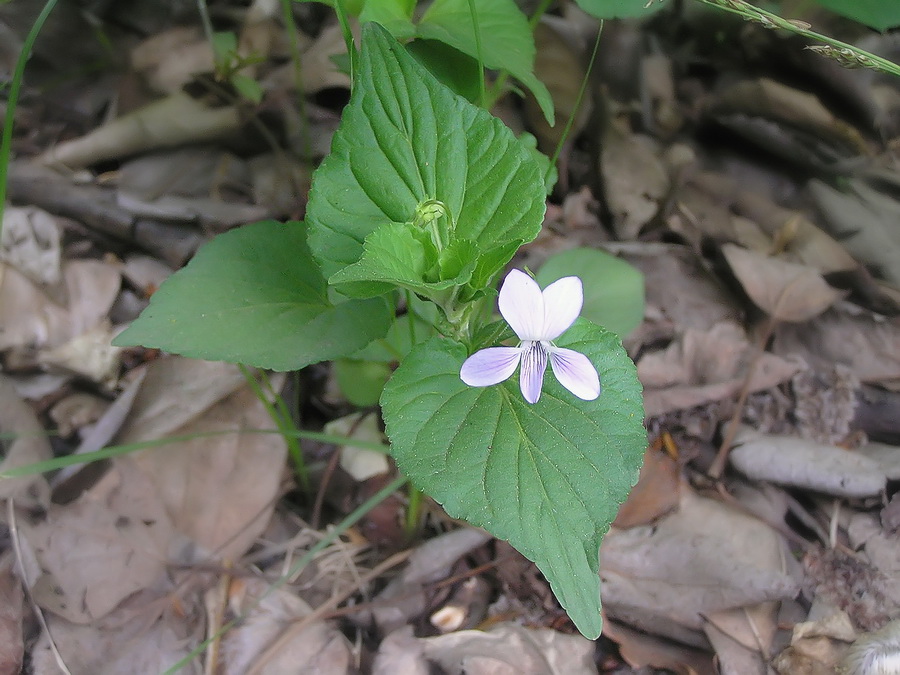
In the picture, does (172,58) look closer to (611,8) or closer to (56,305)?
(56,305)

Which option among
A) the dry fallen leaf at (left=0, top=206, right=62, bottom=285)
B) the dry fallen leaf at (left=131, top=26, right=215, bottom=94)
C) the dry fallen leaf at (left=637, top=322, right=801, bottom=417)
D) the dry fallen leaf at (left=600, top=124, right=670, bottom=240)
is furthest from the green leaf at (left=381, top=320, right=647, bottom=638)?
the dry fallen leaf at (left=131, top=26, right=215, bottom=94)

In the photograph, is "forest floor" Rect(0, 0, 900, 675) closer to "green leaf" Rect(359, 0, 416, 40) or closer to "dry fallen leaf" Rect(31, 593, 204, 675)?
"dry fallen leaf" Rect(31, 593, 204, 675)

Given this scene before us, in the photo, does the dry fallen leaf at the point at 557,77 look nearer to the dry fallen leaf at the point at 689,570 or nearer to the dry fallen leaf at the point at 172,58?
the dry fallen leaf at the point at 172,58

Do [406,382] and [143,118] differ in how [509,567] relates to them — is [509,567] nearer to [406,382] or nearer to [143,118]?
[406,382]

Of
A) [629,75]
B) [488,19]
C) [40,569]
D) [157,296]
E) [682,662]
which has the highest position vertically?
[488,19]

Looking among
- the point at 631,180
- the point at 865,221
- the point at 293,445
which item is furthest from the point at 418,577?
the point at 865,221

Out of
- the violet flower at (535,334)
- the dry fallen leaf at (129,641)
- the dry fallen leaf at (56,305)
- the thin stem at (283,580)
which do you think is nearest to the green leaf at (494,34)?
the violet flower at (535,334)

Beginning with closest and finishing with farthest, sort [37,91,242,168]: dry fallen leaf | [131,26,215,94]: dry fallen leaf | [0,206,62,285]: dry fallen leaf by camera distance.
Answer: [0,206,62,285]: dry fallen leaf
[37,91,242,168]: dry fallen leaf
[131,26,215,94]: dry fallen leaf

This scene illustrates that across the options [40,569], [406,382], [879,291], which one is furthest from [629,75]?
[40,569]
